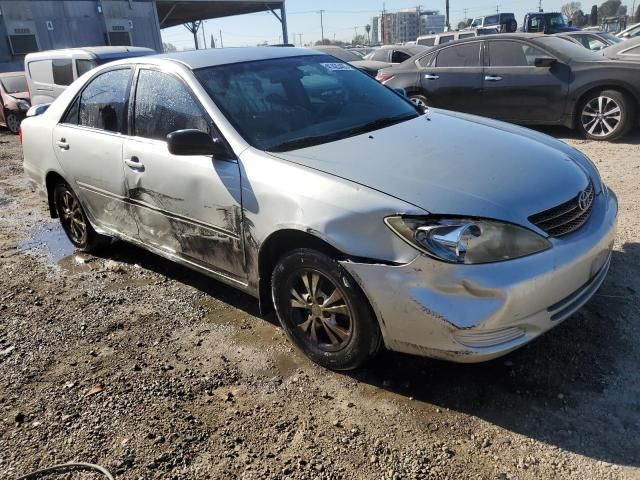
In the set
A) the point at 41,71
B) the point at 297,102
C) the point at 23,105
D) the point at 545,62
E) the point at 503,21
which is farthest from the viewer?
the point at 503,21

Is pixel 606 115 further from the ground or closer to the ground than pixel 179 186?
closer to the ground

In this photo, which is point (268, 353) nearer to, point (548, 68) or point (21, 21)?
point (548, 68)

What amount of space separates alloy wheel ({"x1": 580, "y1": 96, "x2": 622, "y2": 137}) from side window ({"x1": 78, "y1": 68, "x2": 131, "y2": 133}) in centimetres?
618

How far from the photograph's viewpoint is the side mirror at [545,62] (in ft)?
25.1

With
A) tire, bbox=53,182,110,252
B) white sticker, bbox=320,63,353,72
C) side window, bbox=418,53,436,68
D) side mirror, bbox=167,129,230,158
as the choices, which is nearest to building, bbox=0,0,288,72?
side window, bbox=418,53,436,68

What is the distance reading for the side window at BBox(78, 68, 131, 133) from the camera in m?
3.97

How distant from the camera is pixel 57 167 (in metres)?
4.69

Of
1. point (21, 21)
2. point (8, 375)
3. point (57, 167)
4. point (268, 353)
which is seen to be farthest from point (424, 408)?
point (21, 21)

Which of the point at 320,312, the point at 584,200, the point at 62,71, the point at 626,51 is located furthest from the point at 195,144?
the point at 62,71

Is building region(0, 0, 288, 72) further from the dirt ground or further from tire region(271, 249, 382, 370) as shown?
tire region(271, 249, 382, 370)

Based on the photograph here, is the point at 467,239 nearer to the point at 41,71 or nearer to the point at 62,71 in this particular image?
the point at 62,71

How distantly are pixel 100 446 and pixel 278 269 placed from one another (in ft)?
4.01

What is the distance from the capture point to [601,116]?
741cm

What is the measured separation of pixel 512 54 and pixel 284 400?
7069 mm
